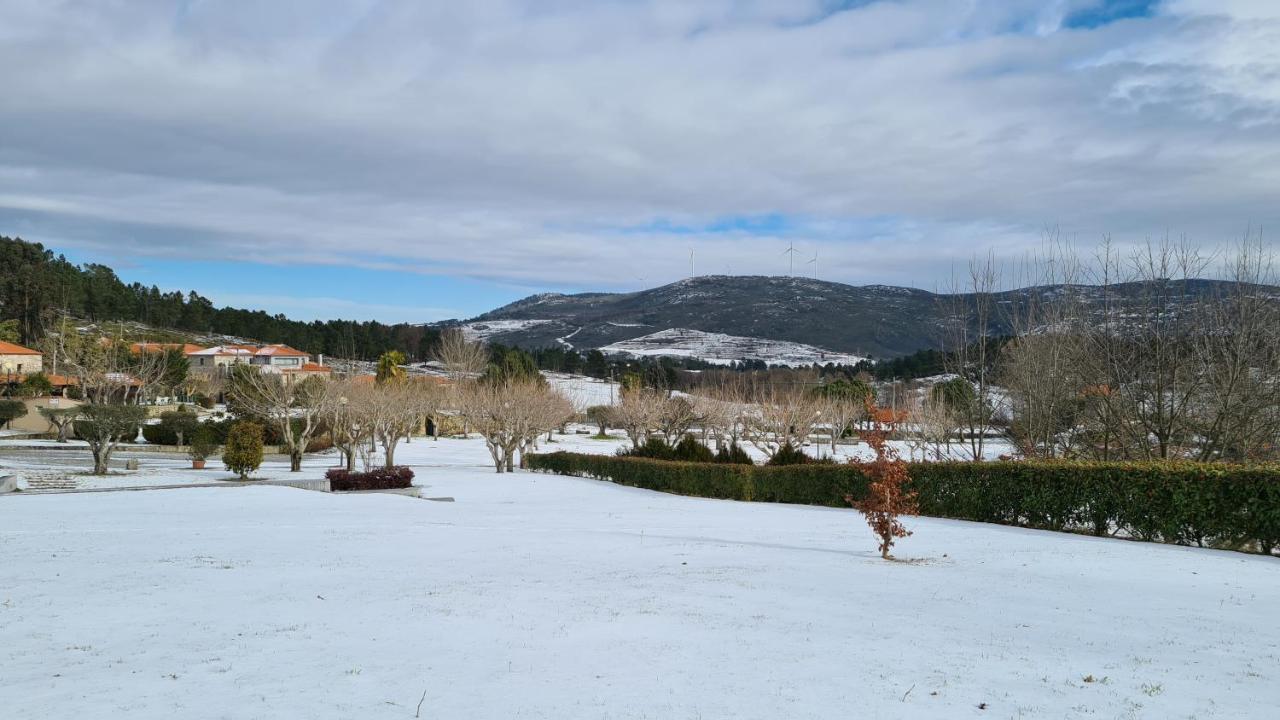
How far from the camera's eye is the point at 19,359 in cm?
7731

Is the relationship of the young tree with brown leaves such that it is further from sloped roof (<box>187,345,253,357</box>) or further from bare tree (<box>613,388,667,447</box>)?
sloped roof (<box>187,345,253,357</box>)

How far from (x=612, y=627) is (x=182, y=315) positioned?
141282 mm

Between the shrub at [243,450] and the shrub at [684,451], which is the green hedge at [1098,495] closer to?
the shrub at [684,451]

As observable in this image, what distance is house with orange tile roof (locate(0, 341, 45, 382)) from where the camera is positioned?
73.6 metres

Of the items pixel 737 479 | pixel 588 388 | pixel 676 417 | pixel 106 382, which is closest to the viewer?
pixel 737 479

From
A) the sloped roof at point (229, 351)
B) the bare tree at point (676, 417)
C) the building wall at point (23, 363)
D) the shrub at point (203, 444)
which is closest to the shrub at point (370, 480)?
the shrub at point (203, 444)

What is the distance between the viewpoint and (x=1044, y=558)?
42.0ft

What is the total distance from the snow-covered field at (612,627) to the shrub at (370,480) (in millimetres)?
10144

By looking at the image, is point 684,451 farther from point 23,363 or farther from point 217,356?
point 217,356

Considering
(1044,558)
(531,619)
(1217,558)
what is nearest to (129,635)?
(531,619)

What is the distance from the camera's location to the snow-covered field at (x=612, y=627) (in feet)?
19.4

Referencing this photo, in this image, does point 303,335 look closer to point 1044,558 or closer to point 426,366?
point 426,366

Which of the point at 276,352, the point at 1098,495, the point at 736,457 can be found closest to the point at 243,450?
the point at 736,457

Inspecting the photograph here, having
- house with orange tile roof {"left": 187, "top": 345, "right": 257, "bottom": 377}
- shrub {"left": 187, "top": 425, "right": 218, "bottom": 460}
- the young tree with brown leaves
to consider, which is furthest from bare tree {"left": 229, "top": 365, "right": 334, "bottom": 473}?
house with orange tile roof {"left": 187, "top": 345, "right": 257, "bottom": 377}
